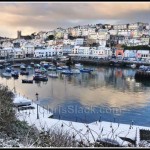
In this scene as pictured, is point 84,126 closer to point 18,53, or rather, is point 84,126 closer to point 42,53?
point 18,53

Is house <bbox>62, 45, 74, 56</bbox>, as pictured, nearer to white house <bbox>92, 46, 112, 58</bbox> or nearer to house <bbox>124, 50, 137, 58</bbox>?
white house <bbox>92, 46, 112, 58</bbox>

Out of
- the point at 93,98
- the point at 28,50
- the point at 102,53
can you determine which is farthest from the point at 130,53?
the point at 93,98

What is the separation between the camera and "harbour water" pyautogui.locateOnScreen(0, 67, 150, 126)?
7371mm

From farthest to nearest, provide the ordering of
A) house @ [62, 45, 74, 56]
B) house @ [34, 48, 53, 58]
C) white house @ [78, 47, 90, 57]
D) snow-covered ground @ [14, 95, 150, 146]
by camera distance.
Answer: house @ [62, 45, 74, 56] < white house @ [78, 47, 90, 57] < house @ [34, 48, 53, 58] < snow-covered ground @ [14, 95, 150, 146]

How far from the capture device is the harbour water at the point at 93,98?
7371 mm

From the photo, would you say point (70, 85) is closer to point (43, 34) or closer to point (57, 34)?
point (57, 34)

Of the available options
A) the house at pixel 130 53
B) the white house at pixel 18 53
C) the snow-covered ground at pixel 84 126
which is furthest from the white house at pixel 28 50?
the snow-covered ground at pixel 84 126

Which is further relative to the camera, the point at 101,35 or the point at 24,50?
the point at 101,35

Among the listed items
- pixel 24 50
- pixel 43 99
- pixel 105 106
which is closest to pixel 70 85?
pixel 43 99

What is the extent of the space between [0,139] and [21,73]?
13.8 meters

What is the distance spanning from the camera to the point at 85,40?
1250 inches

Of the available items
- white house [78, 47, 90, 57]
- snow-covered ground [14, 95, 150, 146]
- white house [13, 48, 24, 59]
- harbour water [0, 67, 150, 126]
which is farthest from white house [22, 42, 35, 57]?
snow-covered ground [14, 95, 150, 146]

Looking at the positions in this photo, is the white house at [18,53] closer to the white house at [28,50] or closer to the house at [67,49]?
the white house at [28,50]

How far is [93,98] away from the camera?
9.55 metres
